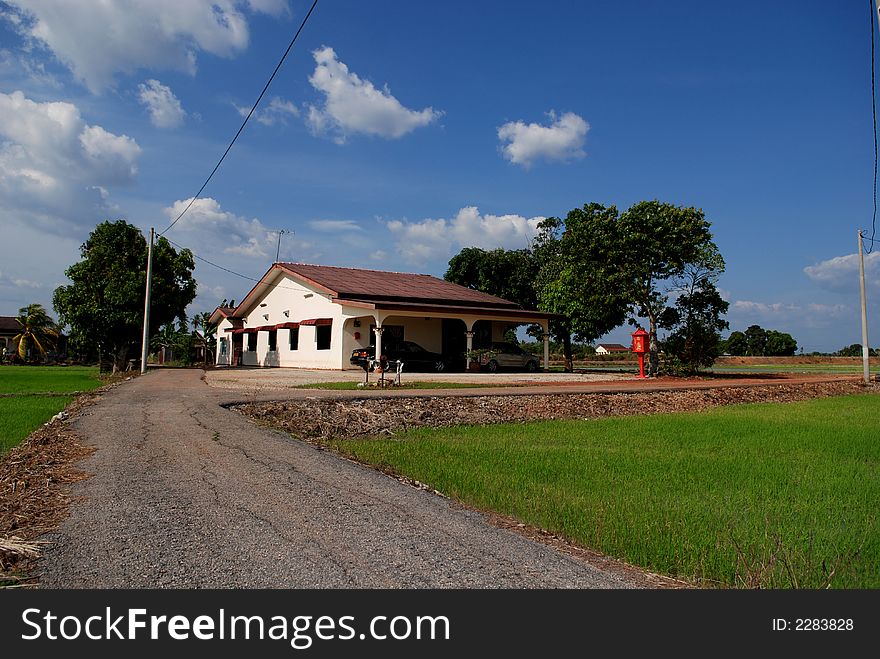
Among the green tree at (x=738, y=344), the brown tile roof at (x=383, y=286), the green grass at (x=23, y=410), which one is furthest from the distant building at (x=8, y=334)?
the green tree at (x=738, y=344)

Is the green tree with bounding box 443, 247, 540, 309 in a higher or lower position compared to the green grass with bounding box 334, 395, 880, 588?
higher

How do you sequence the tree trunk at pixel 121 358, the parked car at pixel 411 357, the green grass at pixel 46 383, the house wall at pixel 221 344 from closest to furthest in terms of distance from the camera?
the green grass at pixel 46 383 < the parked car at pixel 411 357 < the tree trunk at pixel 121 358 < the house wall at pixel 221 344

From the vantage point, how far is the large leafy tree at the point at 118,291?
28.4 metres

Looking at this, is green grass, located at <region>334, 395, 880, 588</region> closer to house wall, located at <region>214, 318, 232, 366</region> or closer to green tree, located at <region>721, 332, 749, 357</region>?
house wall, located at <region>214, 318, 232, 366</region>

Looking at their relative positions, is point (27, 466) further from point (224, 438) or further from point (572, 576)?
point (572, 576)

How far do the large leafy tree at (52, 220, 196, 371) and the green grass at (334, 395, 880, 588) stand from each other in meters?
22.0

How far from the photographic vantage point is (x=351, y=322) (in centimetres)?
2748

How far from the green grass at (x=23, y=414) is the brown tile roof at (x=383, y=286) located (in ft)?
43.2

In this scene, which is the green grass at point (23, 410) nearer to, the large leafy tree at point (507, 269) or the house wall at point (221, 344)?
the house wall at point (221, 344)

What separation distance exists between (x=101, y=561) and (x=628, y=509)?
3966 millimetres

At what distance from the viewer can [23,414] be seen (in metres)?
11.7

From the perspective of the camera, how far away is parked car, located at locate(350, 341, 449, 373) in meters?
26.6

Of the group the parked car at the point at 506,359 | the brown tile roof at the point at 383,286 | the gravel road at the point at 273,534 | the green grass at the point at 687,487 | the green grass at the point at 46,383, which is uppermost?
the brown tile roof at the point at 383,286

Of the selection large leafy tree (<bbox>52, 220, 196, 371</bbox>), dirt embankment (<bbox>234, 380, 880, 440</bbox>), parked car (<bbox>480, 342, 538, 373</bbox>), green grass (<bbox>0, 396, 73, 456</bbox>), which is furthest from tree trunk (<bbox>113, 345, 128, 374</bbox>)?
dirt embankment (<bbox>234, 380, 880, 440</bbox>)
